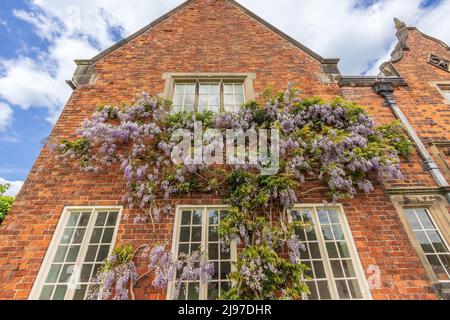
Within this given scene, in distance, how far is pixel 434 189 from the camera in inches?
202

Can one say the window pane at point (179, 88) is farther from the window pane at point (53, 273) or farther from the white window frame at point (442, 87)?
the white window frame at point (442, 87)

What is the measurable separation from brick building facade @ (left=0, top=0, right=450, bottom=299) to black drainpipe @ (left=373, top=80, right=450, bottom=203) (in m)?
0.03

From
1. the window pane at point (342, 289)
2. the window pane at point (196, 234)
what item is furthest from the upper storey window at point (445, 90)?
the window pane at point (196, 234)

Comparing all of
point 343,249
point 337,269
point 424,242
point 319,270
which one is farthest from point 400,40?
point 319,270

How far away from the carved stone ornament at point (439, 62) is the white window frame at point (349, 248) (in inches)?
269

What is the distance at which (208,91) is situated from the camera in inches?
266

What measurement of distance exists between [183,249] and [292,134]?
3442 millimetres

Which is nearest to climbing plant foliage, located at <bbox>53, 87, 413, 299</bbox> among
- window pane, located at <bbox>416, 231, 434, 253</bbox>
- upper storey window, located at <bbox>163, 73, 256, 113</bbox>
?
upper storey window, located at <bbox>163, 73, 256, 113</bbox>

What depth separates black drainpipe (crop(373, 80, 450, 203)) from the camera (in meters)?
5.23

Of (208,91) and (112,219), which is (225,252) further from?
(208,91)

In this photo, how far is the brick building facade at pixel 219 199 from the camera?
4086mm

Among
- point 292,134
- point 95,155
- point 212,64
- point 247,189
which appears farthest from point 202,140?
point 212,64
